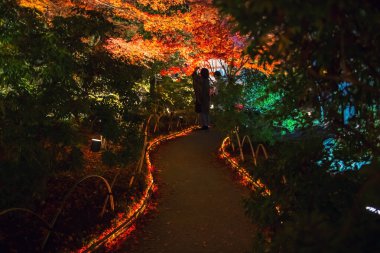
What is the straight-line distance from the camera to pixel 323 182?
9.84 feet

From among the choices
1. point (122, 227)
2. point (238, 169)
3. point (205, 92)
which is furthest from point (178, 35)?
point (122, 227)

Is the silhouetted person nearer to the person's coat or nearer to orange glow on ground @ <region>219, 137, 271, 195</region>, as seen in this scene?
the person's coat

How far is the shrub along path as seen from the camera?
19.6 ft

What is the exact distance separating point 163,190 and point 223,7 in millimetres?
6976

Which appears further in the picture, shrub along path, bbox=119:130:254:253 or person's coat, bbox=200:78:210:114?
person's coat, bbox=200:78:210:114

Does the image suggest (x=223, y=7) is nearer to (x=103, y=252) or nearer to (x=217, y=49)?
(x=103, y=252)

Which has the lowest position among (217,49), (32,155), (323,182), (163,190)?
(163,190)

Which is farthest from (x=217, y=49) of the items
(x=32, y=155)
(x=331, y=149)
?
(x=331, y=149)

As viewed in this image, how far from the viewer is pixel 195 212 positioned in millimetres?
7324

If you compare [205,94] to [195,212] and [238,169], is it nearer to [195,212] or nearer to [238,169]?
[238,169]

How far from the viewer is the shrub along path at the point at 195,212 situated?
235 inches

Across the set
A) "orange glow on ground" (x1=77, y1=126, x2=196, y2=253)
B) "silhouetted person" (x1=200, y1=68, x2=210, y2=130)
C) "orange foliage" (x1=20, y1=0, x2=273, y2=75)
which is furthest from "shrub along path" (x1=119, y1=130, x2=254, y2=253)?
"orange foliage" (x1=20, y1=0, x2=273, y2=75)

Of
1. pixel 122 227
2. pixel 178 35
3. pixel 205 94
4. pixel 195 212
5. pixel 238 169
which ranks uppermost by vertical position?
pixel 178 35

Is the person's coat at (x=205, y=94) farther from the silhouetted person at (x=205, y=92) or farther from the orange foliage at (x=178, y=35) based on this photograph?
the orange foliage at (x=178, y=35)
